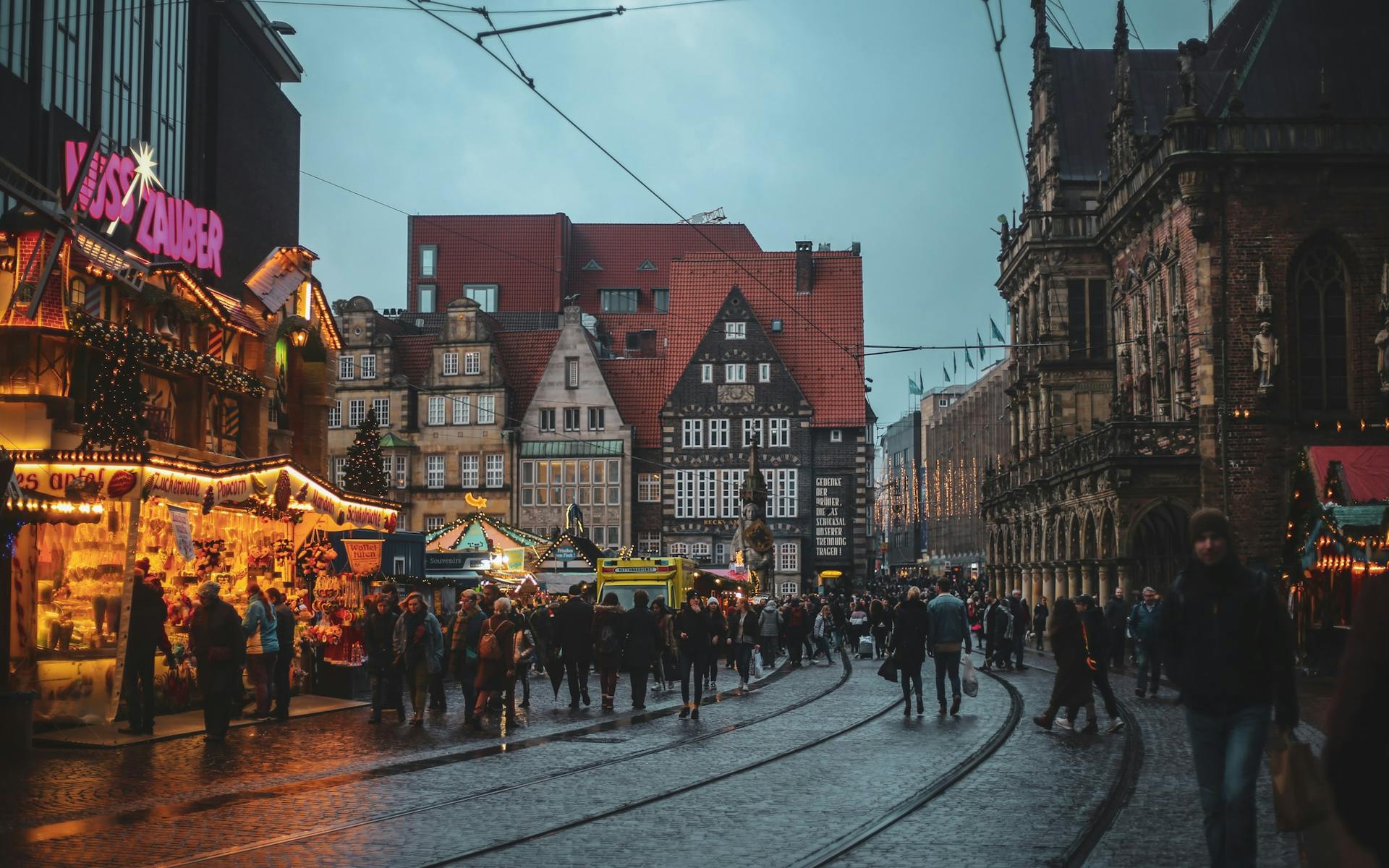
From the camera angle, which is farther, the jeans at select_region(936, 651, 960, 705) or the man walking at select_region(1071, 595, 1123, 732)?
the jeans at select_region(936, 651, 960, 705)

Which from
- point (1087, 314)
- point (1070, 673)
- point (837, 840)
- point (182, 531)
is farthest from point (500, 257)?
point (837, 840)

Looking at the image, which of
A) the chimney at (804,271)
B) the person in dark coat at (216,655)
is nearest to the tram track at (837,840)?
the person in dark coat at (216,655)

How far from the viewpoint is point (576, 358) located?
69062 millimetres

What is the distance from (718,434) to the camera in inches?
2813

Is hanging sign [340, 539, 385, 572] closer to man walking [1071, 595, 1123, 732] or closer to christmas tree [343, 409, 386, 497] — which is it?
christmas tree [343, 409, 386, 497]

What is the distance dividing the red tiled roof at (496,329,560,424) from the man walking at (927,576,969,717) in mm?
50420

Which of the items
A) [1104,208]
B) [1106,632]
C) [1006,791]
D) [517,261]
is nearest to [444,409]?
[517,261]

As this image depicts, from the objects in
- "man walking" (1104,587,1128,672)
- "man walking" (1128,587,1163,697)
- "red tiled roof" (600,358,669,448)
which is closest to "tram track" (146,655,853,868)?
"man walking" (1128,587,1163,697)

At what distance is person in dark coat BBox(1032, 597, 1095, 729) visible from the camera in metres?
17.5

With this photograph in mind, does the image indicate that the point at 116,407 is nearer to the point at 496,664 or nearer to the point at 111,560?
the point at 111,560

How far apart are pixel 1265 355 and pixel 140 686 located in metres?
30.9

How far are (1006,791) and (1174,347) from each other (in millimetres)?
33391

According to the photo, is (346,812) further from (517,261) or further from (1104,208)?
(517,261)

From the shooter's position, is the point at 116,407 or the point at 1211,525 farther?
the point at 116,407
